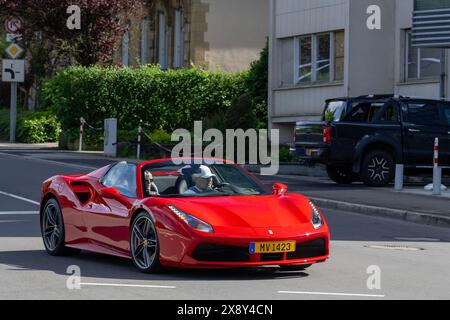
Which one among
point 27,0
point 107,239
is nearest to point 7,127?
point 27,0

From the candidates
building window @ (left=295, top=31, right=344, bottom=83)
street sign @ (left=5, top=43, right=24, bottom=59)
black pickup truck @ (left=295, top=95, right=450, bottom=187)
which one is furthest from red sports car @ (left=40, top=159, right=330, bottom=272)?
street sign @ (left=5, top=43, right=24, bottom=59)

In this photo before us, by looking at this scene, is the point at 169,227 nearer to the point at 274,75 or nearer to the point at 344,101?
the point at 344,101

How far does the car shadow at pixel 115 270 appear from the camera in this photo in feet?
38.6

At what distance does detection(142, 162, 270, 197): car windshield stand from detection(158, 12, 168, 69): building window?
3933 cm

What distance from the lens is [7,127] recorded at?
5191cm

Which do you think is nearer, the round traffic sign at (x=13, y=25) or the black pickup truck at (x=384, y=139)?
the black pickup truck at (x=384, y=139)

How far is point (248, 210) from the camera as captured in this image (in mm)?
12031

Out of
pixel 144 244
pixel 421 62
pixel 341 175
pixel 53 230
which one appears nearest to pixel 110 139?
pixel 421 62

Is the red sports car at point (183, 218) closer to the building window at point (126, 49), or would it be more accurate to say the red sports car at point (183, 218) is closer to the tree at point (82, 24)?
the tree at point (82, 24)

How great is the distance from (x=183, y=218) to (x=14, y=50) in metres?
39.5

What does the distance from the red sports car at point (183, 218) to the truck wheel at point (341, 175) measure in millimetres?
13474

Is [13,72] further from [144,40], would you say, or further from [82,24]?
[144,40]

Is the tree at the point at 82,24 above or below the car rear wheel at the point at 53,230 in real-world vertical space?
above
